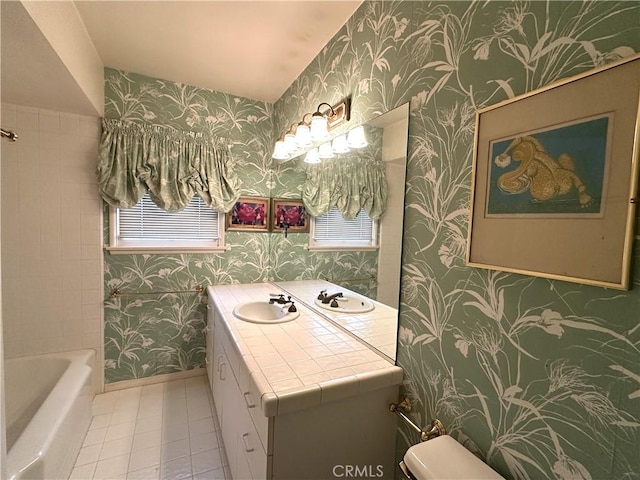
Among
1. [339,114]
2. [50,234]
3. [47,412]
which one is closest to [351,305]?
[339,114]

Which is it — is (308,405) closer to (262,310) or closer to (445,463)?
(445,463)

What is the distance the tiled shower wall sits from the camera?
6.33ft

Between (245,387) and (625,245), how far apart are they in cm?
128

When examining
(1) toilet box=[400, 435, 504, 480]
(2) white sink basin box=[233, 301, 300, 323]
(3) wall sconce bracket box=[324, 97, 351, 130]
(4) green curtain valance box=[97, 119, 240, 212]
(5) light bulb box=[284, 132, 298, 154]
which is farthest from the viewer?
(4) green curtain valance box=[97, 119, 240, 212]

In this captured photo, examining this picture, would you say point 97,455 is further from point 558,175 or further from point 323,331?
point 558,175

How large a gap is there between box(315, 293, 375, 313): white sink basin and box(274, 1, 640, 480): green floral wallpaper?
38 cm

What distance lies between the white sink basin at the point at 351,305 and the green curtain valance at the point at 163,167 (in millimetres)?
1311

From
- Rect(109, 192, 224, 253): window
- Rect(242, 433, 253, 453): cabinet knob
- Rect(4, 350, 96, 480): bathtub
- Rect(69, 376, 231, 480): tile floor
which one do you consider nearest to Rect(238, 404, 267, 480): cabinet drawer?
Rect(242, 433, 253, 453): cabinet knob

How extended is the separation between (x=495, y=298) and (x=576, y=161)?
1.32 ft

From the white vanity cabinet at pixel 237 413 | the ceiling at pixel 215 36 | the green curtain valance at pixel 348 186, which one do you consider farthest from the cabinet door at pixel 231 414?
the ceiling at pixel 215 36

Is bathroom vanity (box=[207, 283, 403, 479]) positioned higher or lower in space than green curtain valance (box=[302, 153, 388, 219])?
lower

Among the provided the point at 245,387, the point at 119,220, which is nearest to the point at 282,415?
the point at 245,387

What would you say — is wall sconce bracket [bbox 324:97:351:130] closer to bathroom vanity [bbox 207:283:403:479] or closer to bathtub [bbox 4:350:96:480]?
bathroom vanity [bbox 207:283:403:479]

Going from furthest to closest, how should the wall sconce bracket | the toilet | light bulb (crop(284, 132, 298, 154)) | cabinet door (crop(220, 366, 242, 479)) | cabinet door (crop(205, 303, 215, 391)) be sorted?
cabinet door (crop(205, 303, 215, 391)), light bulb (crop(284, 132, 298, 154)), the wall sconce bracket, cabinet door (crop(220, 366, 242, 479)), the toilet
